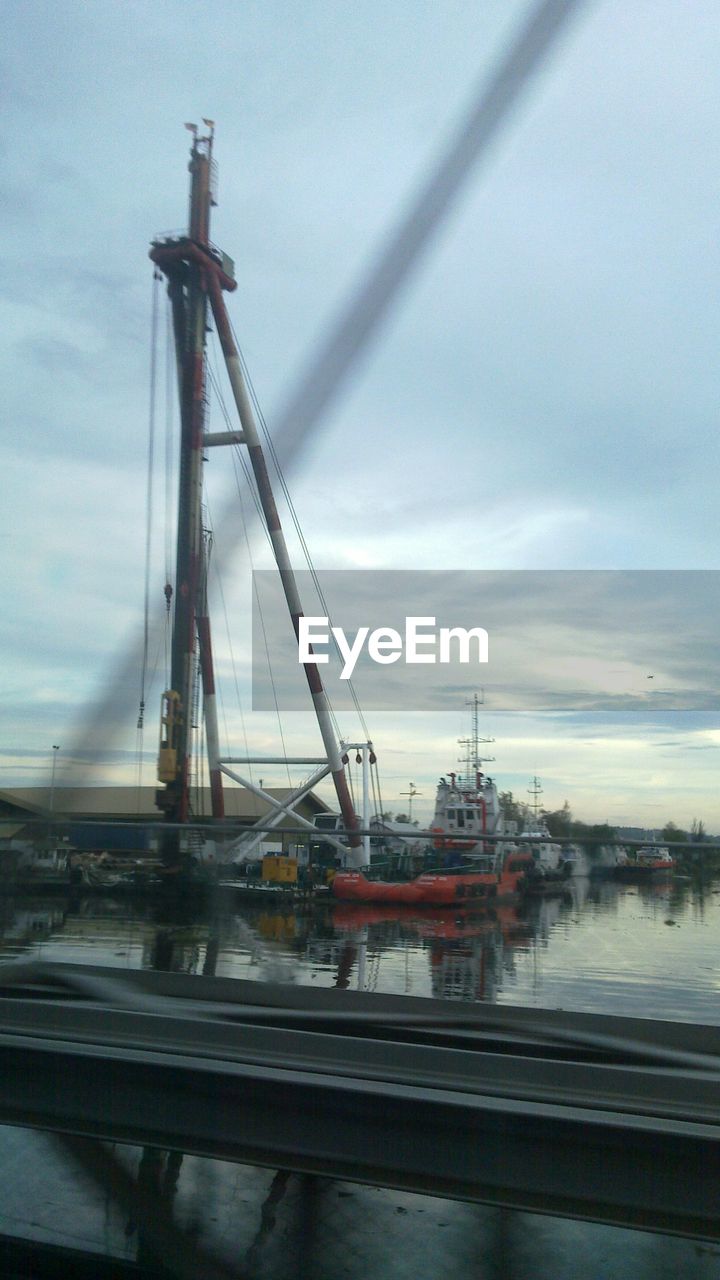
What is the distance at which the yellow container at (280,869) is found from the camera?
131 inches

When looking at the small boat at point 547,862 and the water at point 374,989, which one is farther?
the small boat at point 547,862

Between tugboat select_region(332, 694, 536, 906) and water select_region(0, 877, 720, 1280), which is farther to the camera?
tugboat select_region(332, 694, 536, 906)

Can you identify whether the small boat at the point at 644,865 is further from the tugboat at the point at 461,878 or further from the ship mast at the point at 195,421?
the ship mast at the point at 195,421

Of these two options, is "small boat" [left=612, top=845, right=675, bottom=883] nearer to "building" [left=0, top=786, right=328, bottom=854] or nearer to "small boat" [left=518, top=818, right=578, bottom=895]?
"small boat" [left=518, top=818, right=578, bottom=895]

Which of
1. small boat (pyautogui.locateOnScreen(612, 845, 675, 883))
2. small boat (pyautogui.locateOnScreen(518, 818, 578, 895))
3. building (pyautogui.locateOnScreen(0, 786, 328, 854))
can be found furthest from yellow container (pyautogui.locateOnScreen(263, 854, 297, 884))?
small boat (pyautogui.locateOnScreen(612, 845, 675, 883))

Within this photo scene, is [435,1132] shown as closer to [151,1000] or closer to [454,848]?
[151,1000]

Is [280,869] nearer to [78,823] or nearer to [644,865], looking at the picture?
[78,823]

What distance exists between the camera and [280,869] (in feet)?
11.1

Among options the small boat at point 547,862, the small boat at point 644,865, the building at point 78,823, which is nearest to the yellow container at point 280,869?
the building at point 78,823

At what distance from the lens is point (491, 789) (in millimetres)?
7367

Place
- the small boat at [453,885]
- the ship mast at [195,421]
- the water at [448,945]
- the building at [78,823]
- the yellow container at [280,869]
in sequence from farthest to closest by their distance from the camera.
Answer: the ship mast at [195,421], the yellow container at [280,869], the small boat at [453,885], the building at [78,823], the water at [448,945]

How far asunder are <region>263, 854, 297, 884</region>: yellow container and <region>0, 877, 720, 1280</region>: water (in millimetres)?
119

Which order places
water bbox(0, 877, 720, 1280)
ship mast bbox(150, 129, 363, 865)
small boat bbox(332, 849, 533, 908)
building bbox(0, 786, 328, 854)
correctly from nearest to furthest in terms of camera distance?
water bbox(0, 877, 720, 1280) → building bbox(0, 786, 328, 854) → small boat bbox(332, 849, 533, 908) → ship mast bbox(150, 129, 363, 865)

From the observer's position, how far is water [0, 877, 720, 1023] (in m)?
2.81
